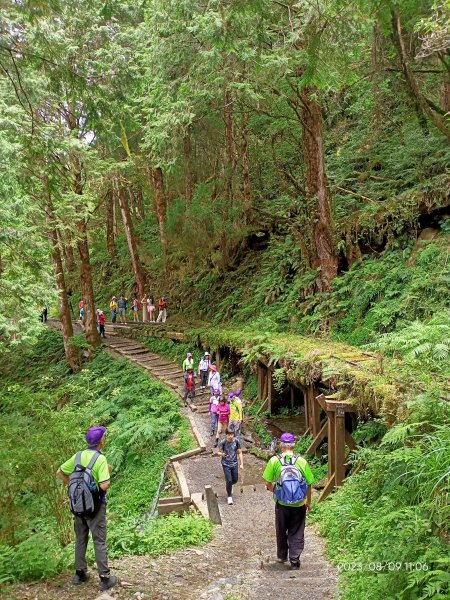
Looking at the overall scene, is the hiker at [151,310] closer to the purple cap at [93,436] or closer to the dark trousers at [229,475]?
the dark trousers at [229,475]

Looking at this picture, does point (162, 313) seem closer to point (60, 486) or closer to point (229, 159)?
point (229, 159)

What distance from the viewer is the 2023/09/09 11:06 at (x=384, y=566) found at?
4.11 metres

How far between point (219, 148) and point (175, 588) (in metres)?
22.6

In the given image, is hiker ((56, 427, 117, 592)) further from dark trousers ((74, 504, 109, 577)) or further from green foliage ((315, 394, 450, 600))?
green foliage ((315, 394, 450, 600))

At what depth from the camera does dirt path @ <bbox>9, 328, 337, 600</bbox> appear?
5.10 metres

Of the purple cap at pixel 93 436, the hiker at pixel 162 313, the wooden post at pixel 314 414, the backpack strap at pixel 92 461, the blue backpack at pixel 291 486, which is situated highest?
the hiker at pixel 162 313

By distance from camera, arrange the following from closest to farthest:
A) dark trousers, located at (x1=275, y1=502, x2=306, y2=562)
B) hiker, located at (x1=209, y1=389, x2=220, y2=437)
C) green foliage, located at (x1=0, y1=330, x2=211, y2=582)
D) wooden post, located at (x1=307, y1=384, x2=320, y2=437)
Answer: dark trousers, located at (x1=275, y1=502, x2=306, y2=562) → green foliage, located at (x1=0, y1=330, x2=211, y2=582) → wooden post, located at (x1=307, y1=384, x2=320, y2=437) → hiker, located at (x1=209, y1=389, x2=220, y2=437)

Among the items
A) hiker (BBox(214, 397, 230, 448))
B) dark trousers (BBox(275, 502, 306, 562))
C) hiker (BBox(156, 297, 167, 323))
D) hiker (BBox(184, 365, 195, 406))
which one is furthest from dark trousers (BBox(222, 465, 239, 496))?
hiker (BBox(156, 297, 167, 323))

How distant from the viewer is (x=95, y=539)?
513 centimetres

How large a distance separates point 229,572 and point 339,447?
3.80 m

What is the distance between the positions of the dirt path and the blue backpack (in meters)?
0.89

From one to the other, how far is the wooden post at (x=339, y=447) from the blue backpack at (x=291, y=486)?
12.3 feet

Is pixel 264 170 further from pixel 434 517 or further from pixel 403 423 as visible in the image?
pixel 434 517

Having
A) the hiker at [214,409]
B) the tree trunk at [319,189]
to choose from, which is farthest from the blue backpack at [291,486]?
the tree trunk at [319,189]
